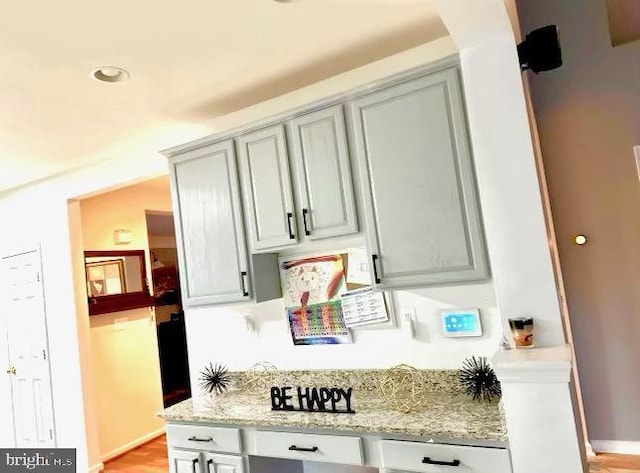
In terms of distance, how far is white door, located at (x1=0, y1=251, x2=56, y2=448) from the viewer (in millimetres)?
4230

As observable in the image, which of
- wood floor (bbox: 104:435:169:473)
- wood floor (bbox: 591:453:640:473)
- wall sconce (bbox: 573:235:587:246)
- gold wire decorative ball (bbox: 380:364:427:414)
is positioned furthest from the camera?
wood floor (bbox: 104:435:169:473)

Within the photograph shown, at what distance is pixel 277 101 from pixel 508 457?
2.18 metres

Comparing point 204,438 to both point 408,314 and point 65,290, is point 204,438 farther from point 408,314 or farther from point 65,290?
point 65,290

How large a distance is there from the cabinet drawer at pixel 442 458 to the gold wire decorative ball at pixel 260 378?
1.02 meters

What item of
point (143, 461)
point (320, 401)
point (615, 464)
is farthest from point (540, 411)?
point (143, 461)

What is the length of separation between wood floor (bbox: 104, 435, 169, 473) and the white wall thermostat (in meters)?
2.84

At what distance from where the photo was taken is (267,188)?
2.61m

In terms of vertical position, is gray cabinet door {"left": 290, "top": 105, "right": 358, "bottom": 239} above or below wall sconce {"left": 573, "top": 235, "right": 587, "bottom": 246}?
above

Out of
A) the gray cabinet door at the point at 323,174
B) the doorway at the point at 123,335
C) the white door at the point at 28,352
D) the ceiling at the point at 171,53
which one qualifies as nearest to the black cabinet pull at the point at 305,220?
the gray cabinet door at the point at 323,174

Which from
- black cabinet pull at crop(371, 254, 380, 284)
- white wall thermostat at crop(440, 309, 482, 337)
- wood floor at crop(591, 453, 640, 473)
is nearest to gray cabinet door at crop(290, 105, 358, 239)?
black cabinet pull at crop(371, 254, 380, 284)

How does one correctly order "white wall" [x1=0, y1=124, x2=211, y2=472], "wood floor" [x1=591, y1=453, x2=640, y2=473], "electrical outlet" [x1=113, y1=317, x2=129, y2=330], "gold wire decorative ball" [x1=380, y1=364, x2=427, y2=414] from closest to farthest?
"gold wire decorative ball" [x1=380, y1=364, x2=427, y2=414] → "wood floor" [x1=591, y1=453, x2=640, y2=473] → "white wall" [x1=0, y1=124, x2=211, y2=472] → "electrical outlet" [x1=113, y1=317, x2=129, y2=330]

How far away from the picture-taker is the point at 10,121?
2.81m

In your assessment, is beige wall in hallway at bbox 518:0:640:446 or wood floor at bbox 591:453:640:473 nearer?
wood floor at bbox 591:453:640:473

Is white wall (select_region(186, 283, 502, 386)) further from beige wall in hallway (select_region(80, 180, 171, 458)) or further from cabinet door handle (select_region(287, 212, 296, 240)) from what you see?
beige wall in hallway (select_region(80, 180, 171, 458))
